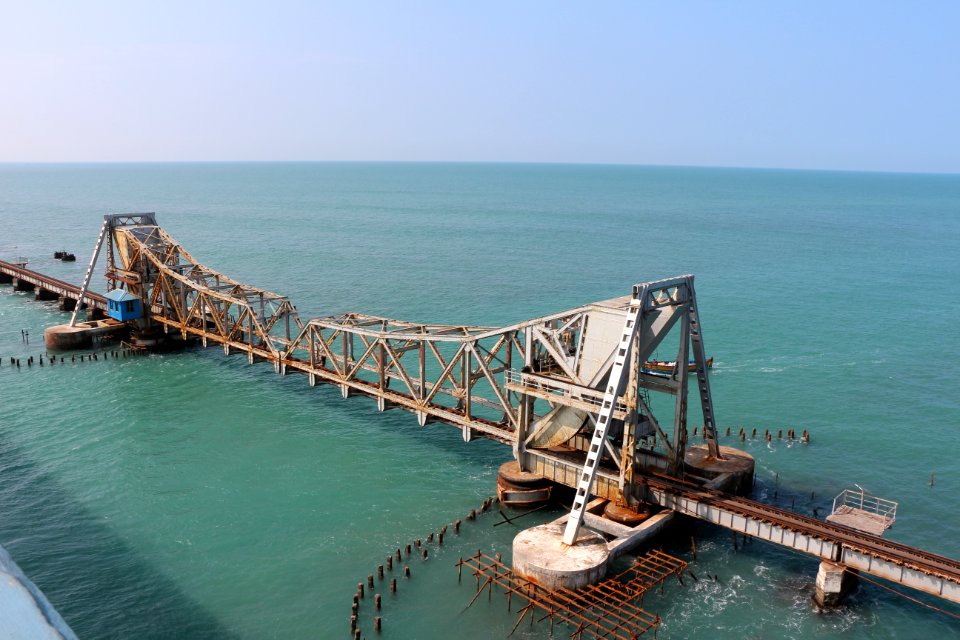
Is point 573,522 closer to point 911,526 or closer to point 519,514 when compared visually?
point 519,514

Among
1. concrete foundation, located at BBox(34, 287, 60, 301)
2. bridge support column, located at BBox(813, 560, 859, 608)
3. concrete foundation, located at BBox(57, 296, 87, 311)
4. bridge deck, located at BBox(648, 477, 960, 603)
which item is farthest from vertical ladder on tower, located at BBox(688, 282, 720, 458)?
concrete foundation, located at BBox(34, 287, 60, 301)

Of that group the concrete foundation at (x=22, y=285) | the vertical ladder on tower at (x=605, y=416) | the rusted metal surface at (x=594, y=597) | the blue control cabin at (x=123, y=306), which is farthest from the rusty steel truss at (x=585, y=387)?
the concrete foundation at (x=22, y=285)

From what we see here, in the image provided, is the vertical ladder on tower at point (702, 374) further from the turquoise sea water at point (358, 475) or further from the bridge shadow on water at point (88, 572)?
the bridge shadow on water at point (88, 572)

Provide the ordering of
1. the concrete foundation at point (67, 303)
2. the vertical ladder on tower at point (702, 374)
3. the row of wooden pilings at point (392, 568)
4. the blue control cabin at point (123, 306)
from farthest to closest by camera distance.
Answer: the concrete foundation at point (67, 303) < the blue control cabin at point (123, 306) < the vertical ladder on tower at point (702, 374) < the row of wooden pilings at point (392, 568)

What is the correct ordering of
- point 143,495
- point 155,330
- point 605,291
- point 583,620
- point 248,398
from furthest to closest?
point 605,291, point 155,330, point 248,398, point 143,495, point 583,620

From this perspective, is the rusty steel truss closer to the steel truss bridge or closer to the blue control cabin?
the steel truss bridge

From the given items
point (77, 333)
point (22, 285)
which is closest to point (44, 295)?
point (22, 285)

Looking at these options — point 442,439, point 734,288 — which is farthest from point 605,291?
point 442,439
